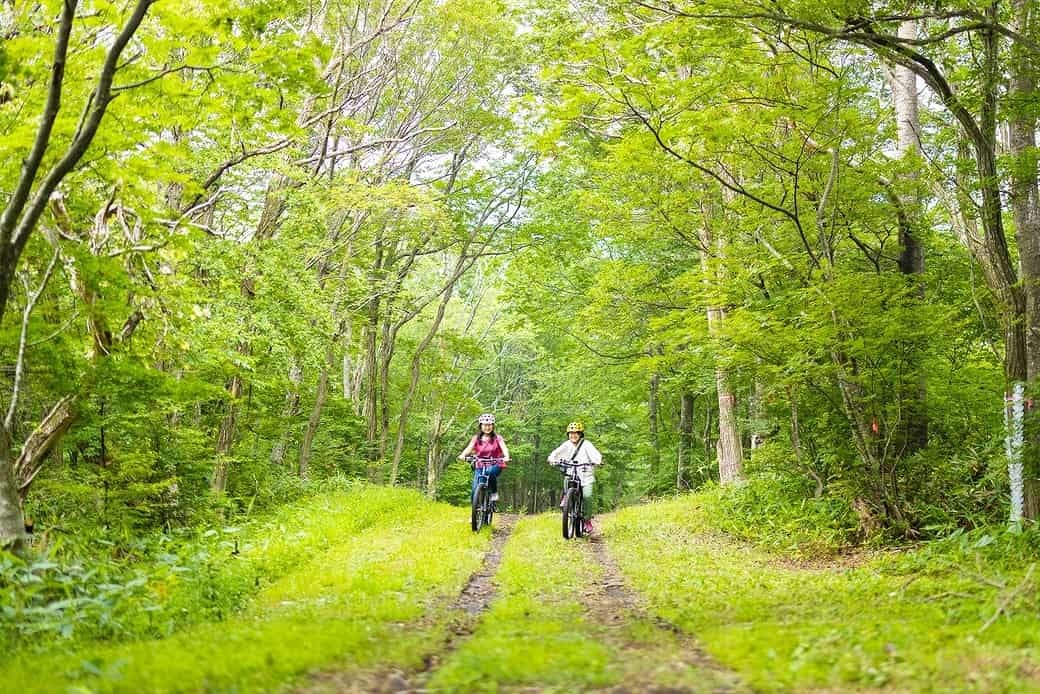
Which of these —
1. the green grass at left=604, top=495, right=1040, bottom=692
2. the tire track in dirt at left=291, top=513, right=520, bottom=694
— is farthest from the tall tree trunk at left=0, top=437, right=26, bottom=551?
the green grass at left=604, top=495, right=1040, bottom=692

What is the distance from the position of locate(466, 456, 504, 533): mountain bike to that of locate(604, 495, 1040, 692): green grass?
3.51 m

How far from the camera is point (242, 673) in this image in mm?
4465

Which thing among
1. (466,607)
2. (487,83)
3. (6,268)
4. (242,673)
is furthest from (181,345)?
(487,83)

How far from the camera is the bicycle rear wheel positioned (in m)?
13.4

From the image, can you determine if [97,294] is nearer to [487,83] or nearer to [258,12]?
[258,12]

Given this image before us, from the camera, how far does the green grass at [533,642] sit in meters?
4.59

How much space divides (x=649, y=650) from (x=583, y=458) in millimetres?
7950

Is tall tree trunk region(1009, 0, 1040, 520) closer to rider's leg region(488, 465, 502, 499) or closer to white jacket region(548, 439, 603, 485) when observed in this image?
white jacket region(548, 439, 603, 485)

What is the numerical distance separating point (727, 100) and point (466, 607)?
7.29 metres

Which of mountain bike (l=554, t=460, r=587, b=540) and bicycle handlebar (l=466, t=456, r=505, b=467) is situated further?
bicycle handlebar (l=466, t=456, r=505, b=467)

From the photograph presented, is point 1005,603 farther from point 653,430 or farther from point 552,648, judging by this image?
point 653,430

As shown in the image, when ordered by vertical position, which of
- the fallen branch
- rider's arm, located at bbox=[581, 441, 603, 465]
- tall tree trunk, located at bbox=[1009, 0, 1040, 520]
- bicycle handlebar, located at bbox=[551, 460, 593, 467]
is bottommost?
the fallen branch

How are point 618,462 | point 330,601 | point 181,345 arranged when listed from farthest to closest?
point 618,462, point 181,345, point 330,601

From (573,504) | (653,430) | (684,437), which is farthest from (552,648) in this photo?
(653,430)
